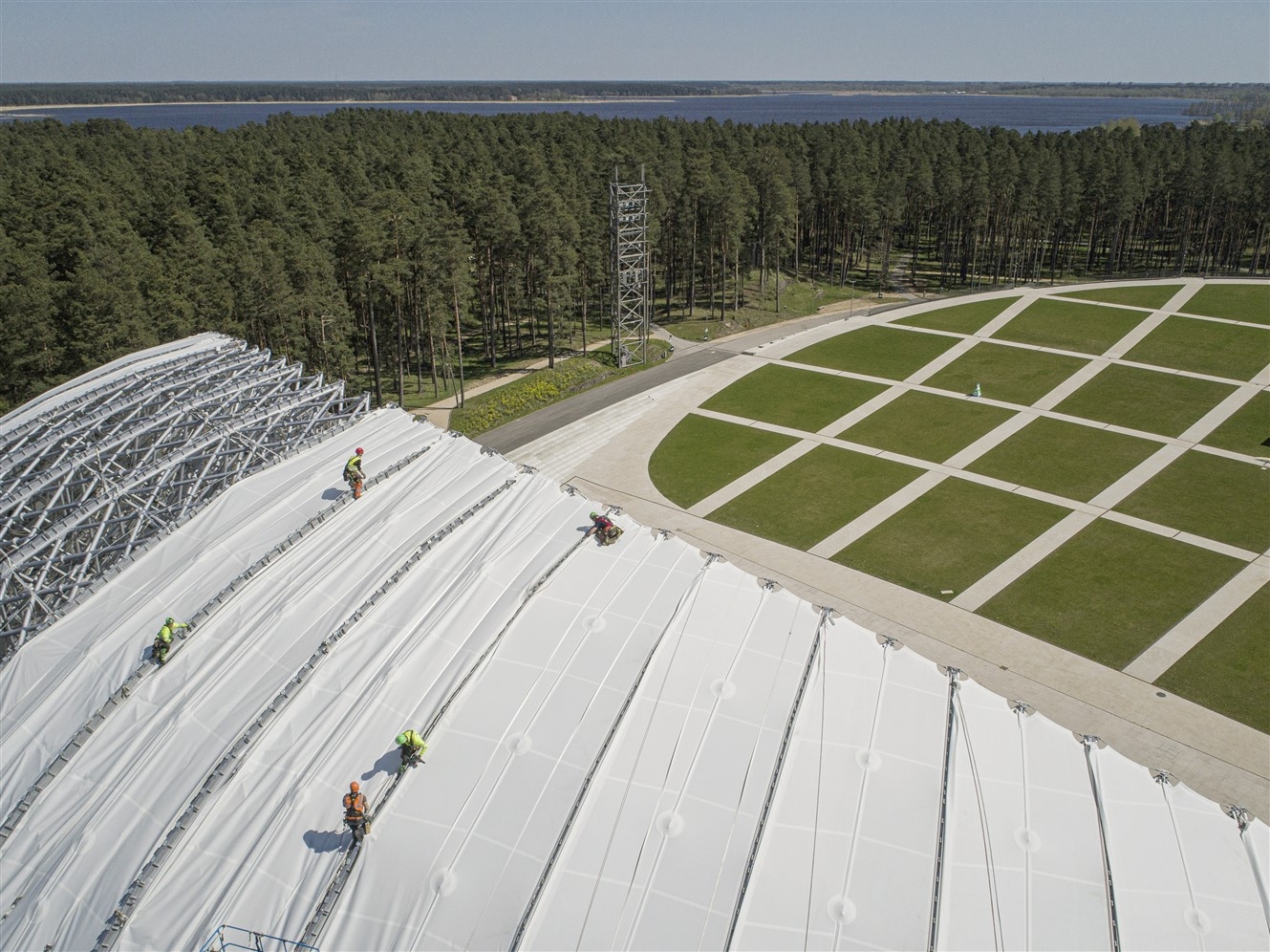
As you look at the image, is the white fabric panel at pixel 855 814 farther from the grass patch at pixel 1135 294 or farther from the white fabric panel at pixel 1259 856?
the grass patch at pixel 1135 294

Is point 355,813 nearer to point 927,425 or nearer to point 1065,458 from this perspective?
point 1065,458

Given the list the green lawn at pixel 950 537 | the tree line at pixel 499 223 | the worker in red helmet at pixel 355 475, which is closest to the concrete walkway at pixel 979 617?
the green lawn at pixel 950 537

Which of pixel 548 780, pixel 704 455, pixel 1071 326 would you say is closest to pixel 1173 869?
pixel 548 780

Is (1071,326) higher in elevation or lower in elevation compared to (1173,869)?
lower

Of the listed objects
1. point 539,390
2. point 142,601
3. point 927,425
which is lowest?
point 539,390

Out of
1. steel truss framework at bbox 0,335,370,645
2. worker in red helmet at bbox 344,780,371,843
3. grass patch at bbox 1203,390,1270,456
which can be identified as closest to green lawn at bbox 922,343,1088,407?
grass patch at bbox 1203,390,1270,456
